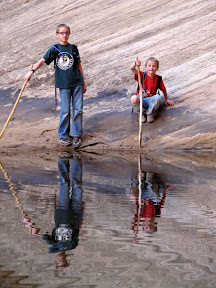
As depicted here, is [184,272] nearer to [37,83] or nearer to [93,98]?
[93,98]

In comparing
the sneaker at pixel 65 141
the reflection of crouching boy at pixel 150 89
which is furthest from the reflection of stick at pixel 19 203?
the reflection of crouching boy at pixel 150 89

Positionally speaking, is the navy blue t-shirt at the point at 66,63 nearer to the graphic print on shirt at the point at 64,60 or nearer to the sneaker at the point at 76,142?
the graphic print on shirt at the point at 64,60

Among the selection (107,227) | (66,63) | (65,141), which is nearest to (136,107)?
(65,141)

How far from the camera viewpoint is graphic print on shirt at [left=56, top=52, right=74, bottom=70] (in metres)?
8.57

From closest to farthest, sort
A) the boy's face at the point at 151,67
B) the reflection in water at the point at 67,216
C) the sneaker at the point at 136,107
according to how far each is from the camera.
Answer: the reflection in water at the point at 67,216 < the boy's face at the point at 151,67 < the sneaker at the point at 136,107

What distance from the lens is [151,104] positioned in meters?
9.28

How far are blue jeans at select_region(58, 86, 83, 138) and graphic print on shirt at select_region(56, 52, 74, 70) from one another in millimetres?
367

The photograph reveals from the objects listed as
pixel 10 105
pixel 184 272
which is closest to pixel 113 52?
pixel 10 105

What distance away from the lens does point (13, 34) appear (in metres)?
15.3

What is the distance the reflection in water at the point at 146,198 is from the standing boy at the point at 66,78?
8.06 feet

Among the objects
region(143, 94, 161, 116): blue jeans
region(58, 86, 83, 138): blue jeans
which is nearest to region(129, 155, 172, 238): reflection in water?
region(58, 86, 83, 138): blue jeans

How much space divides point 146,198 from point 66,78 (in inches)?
164

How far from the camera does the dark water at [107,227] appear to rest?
282 cm

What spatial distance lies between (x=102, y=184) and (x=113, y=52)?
7302 millimetres
